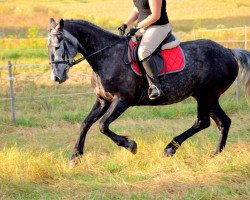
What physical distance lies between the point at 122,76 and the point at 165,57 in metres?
0.71

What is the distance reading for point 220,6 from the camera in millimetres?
45406

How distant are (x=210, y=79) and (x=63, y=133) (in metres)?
3.81

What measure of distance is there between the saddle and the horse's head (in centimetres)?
90

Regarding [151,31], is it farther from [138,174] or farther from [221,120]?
[138,174]

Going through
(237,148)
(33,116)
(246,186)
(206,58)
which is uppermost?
(206,58)

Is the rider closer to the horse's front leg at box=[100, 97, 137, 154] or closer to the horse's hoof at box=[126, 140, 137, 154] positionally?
the horse's front leg at box=[100, 97, 137, 154]

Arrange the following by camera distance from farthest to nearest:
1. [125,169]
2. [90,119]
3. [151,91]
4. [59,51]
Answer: [90,119]
[151,91]
[59,51]
[125,169]

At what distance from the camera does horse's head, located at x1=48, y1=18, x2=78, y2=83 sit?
7129 mm

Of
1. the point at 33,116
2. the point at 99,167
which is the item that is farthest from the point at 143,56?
the point at 33,116

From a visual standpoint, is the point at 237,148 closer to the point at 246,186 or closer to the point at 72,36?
the point at 246,186

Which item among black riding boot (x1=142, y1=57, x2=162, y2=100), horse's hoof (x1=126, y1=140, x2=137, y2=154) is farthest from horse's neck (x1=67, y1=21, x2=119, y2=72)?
horse's hoof (x1=126, y1=140, x2=137, y2=154)

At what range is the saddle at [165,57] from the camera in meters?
7.64

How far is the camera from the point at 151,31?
759cm

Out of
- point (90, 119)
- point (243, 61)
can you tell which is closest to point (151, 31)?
point (90, 119)
